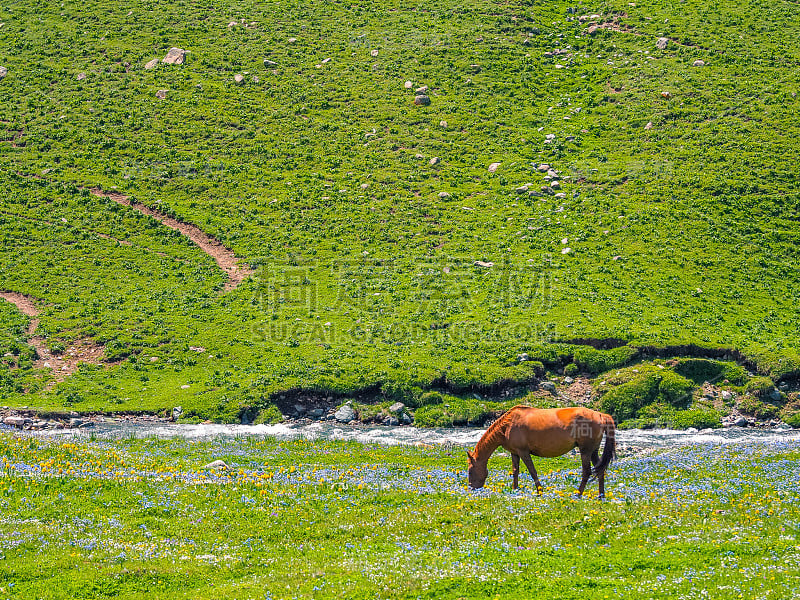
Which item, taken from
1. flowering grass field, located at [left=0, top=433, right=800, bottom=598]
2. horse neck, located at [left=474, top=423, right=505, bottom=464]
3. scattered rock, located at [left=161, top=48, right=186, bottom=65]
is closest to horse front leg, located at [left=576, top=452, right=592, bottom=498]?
flowering grass field, located at [left=0, top=433, right=800, bottom=598]

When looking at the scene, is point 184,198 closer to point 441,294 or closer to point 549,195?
point 441,294

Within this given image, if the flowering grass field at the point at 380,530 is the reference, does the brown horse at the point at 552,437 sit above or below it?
above

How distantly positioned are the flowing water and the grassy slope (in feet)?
8.43

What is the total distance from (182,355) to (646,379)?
85.0 feet

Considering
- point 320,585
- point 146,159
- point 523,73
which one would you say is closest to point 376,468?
point 320,585

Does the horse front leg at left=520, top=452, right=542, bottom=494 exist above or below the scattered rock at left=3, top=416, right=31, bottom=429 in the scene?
above

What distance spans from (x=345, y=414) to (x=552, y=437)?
17.2 m

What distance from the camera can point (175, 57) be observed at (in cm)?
7425

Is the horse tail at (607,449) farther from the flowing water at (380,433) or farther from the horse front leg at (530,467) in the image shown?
the flowing water at (380,433)

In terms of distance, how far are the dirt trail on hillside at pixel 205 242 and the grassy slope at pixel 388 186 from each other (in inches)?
31.3

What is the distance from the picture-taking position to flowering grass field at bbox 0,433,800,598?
1342 centimetres

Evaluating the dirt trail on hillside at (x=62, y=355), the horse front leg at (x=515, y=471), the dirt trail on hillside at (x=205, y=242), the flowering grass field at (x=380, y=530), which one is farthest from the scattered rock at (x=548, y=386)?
the dirt trail on hillside at (x=62, y=355)

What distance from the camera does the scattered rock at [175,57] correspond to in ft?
242

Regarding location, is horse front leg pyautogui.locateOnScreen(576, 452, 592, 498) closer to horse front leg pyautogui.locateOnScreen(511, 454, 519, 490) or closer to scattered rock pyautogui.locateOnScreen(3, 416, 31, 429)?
horse front leg pyautogui.locateOnScreen(511, 454, 519, 490)
